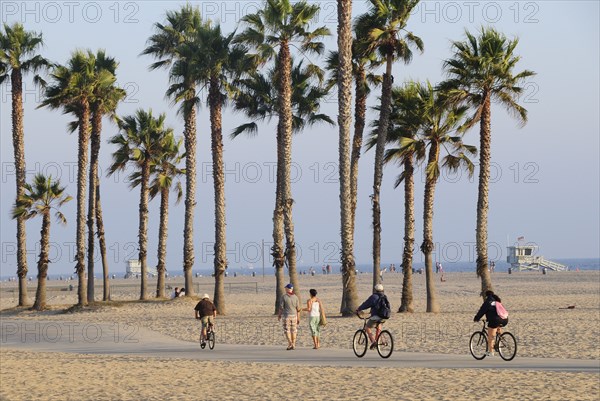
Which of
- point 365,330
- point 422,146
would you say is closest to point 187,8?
point 422,146

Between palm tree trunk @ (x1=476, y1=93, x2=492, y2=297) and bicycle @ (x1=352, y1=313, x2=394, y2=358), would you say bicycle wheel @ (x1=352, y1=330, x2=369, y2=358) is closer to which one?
bicycle @ (x1=352, y1=313, x2=394, y2=358)

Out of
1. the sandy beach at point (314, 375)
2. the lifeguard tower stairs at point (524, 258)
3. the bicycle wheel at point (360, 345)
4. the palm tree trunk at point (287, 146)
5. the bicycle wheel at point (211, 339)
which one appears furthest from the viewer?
the lifeguard tower stairs at point (524, 258)

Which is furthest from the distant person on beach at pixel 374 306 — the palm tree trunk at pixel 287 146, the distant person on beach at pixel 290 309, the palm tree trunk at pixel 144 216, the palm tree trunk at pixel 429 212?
Result: the palm tree trunk at pixel 144 216

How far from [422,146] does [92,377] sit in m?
24.3

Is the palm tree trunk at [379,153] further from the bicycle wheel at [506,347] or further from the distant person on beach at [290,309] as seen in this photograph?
the bicycle wheel at [506,347]

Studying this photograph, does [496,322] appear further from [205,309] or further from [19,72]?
[19,72]

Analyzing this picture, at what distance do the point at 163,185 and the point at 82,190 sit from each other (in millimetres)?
8718

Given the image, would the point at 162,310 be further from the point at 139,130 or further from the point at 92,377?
the point at 92,377

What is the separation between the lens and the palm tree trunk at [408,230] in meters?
43.7

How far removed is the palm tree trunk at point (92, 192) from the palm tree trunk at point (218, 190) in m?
11.9

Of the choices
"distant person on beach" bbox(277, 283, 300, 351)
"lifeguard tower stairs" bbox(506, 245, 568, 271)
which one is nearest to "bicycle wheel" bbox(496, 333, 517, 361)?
"distant person on beach" bbox(277, 283, 300, 351)

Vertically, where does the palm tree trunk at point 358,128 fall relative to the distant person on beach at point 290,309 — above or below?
above

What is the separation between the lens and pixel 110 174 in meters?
62.4

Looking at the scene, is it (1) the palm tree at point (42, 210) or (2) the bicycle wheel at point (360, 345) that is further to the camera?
(1) the palm tree at point (42, 210)
